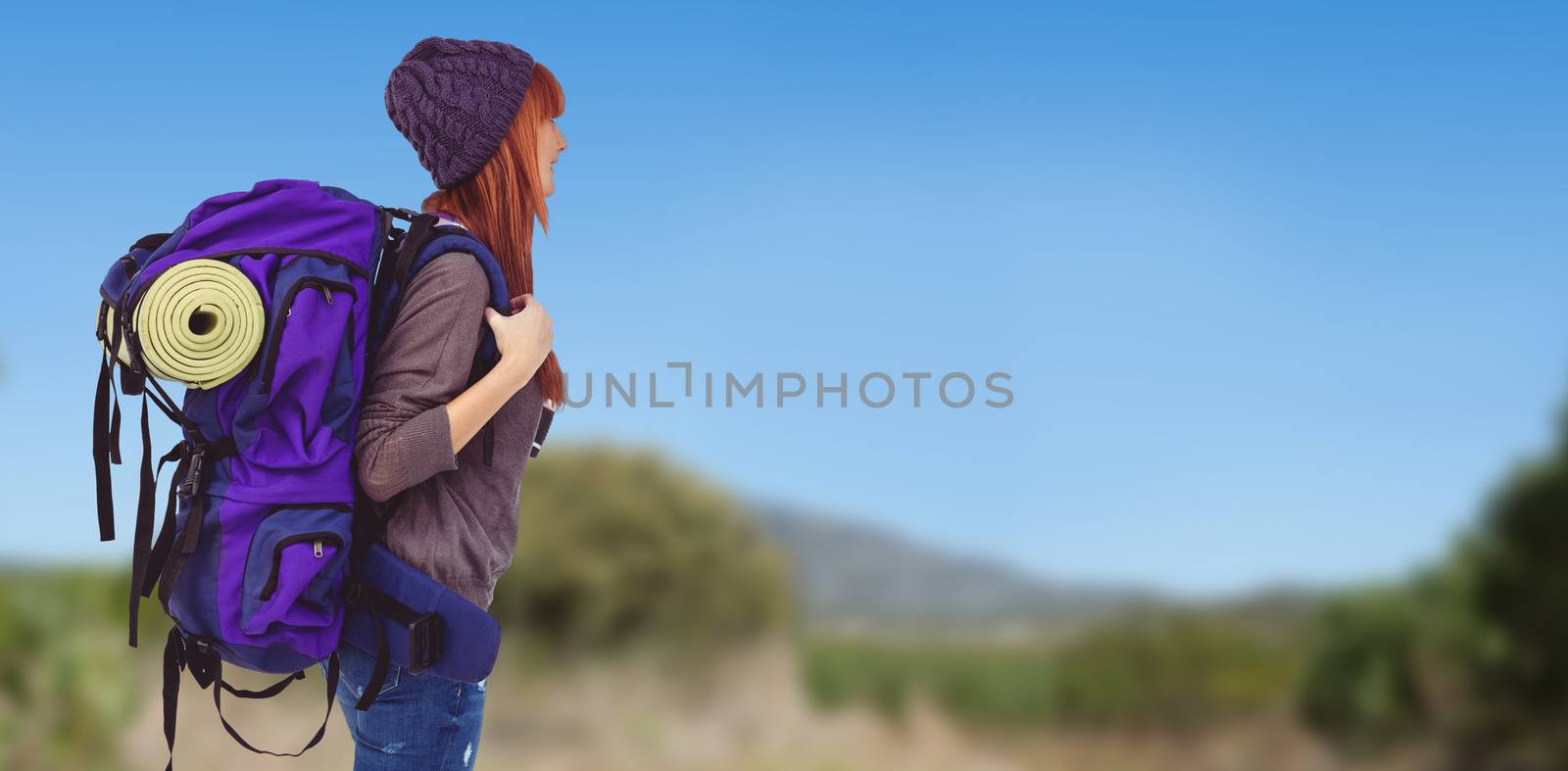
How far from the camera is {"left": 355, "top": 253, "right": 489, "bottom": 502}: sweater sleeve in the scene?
1243 mm

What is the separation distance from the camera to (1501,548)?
3605mm

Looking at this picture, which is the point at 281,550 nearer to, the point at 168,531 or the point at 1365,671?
the point at 168,531

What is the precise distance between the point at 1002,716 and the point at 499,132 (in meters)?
3.12

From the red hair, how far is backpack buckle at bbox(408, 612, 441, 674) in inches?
12.5

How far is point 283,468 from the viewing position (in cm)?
123

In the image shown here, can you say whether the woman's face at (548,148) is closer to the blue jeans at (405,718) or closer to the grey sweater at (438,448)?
the grey sweater at (438,448)

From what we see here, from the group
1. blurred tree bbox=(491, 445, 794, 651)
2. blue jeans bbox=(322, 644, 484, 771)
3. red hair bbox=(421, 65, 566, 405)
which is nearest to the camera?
blue jeans bbox=(322, 644, 484, 771)

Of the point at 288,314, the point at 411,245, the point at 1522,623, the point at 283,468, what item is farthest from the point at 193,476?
the point at 1522,623

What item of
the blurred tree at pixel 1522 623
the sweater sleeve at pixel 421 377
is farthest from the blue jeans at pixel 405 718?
the blurred tree at pixel 1522 623

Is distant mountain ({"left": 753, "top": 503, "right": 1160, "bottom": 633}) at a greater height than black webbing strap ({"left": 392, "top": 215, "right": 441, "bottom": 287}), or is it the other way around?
black webbing strap ({"left": 392, "top": 215, "right": 441, "bottom": 287})

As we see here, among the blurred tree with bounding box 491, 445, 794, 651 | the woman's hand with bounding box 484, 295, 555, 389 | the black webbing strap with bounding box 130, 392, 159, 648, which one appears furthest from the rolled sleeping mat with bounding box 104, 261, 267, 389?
the blurred tree with bounding box 491, 445, 794, 651

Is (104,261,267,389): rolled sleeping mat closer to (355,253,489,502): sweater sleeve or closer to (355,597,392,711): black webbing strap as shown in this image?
(355,253,489,502): sweater sleeve

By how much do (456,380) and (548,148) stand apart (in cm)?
36

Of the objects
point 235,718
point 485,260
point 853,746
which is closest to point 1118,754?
point 853,746
